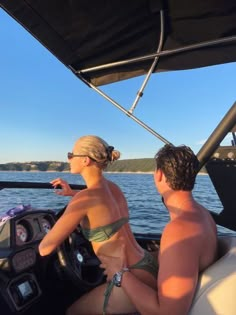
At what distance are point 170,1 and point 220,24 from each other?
37cm

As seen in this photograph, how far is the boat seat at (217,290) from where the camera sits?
1512mm

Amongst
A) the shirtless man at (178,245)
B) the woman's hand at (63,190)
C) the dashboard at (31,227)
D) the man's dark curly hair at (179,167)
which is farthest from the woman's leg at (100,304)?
the woman's hand at (63,190)

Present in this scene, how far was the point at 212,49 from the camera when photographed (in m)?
2.86

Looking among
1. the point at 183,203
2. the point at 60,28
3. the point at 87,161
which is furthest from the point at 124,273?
the point at 60,28

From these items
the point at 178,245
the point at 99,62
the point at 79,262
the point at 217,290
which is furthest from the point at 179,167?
the point at 99,62

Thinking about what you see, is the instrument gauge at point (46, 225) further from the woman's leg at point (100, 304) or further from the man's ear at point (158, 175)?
the man's ear at point (158, 175)

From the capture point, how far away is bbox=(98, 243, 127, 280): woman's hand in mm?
1964

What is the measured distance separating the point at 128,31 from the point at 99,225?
1355mm

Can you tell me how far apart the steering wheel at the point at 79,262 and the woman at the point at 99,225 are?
0.19 m

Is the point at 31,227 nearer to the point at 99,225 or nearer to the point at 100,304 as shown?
the point at 99,225

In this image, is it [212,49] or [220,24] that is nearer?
[220,24]

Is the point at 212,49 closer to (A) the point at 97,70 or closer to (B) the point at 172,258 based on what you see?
(A) the point at 97,70

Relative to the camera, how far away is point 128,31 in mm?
2750

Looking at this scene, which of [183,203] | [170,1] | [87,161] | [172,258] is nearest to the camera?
[172,258]
